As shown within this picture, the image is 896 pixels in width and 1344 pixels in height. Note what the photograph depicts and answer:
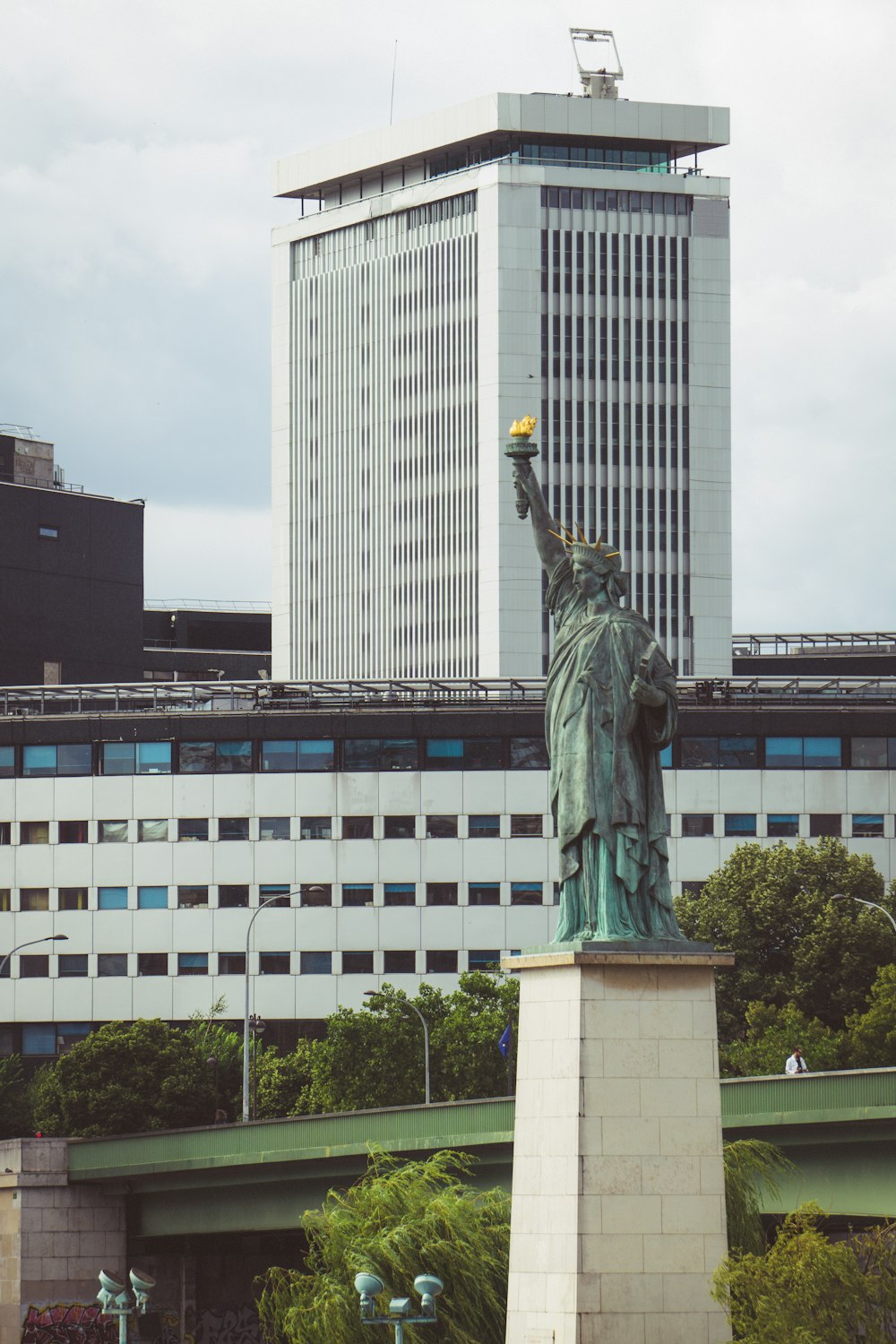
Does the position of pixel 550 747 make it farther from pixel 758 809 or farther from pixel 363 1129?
pixel 758 809

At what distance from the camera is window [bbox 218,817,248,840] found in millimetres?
137500

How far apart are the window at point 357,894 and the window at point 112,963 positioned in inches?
437

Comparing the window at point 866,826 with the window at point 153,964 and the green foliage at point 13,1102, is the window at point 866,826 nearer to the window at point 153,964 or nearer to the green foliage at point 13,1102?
the window at point 153,964

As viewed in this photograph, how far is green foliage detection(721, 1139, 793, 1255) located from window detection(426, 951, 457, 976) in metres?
72.7

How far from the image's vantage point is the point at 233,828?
137625mm

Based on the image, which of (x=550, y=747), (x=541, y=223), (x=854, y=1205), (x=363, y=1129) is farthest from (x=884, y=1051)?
(x=541, y=223)

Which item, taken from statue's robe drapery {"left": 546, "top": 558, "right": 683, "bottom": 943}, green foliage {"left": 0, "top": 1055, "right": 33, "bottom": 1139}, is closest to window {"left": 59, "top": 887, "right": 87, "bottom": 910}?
green foliage {"left": 0, "top": 1055, "right": 33, "bottom": 1139}

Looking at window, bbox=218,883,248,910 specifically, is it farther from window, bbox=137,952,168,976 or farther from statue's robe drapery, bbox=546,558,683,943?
statue's robe drapery, bbox=546,558,683,943

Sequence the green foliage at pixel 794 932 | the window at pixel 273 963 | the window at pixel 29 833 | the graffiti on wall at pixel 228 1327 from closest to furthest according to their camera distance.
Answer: the graffiti on wall at pixel 228 1327
the green foliage at pixel 794 932
the window at pixel 273 963
the window at pixel 29 833

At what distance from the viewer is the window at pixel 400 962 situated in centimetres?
13550

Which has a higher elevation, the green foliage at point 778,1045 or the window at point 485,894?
the window at point 485,894

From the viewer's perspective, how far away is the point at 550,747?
51938 millimetres

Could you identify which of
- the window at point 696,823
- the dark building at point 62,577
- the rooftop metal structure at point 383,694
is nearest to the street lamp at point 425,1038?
the window at point 696,823

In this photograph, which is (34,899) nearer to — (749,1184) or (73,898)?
(73,898)
